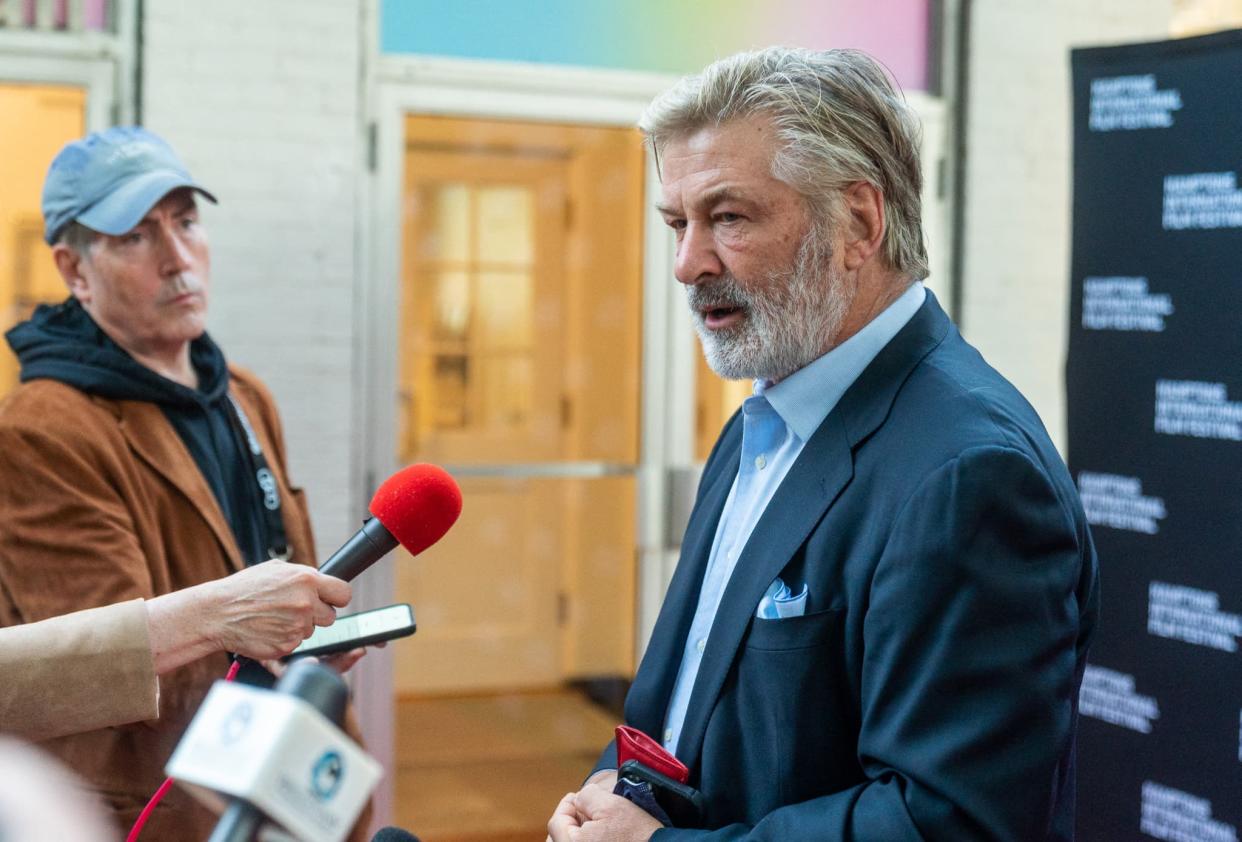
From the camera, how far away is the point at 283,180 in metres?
3.62

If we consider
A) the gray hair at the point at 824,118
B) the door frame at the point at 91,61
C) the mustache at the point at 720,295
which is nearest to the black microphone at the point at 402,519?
the mustache at the point at 720,295

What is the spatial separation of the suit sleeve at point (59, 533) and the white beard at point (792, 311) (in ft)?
3.45

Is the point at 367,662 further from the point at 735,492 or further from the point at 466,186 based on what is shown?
the point at 466,186

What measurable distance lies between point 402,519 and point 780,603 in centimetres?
51

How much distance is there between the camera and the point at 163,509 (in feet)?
6.83

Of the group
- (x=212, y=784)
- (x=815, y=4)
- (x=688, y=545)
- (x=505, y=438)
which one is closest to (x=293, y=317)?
(x=815, y=4)

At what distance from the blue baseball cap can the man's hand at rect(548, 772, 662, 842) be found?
1.37 metres

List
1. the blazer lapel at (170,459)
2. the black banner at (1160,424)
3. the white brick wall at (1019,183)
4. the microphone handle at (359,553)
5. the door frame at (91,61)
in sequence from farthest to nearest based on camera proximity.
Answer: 1. the white brick wall at (1019,183)
2. the door frame at (91,61)
3. the black banner at (1160,424)
4. the blazer lapel at (170,459)
5. the microphone handle at (359,553)

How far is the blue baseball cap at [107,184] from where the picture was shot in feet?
7.29

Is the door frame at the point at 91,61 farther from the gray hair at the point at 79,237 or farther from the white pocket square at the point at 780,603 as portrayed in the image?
the white pocket square at the point at 780,603

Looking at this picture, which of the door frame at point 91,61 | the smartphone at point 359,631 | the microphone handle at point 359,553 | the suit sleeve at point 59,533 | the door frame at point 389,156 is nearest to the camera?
the microphone handle at point 359,553

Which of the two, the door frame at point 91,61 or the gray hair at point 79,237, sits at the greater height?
the door frame at point 91,61

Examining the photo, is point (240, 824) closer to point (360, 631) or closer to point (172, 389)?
point (360, 631)

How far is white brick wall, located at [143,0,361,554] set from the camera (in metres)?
3.53
